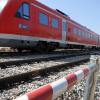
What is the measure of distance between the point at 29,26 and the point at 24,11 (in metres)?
0.85

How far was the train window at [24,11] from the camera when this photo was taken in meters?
12.5

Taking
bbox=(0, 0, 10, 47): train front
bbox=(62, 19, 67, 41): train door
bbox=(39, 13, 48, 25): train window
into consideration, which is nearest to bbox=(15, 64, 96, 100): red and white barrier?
bbox=(0, 0, 10, 47): train front

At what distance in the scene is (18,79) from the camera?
21.0ft

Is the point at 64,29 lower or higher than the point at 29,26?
higher

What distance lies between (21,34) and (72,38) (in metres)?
10.1

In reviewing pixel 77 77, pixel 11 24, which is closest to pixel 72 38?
pixel 11 24

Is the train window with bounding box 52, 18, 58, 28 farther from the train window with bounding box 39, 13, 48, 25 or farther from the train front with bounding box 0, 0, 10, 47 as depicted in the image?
the train front with bounding box 0, 0, 10, 47

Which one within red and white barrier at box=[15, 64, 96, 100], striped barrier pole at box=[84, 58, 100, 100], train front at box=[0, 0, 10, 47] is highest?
train front at box=[0, 0, 10, 47]

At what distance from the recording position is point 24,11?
12992 mm

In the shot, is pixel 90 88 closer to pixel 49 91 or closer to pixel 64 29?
pixel 49 91

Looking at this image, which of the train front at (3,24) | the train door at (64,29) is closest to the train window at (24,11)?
the train front at (3,24)

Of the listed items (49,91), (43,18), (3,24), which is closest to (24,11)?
(3,24)

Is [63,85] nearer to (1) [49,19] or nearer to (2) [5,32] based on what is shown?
(2) [5,32]

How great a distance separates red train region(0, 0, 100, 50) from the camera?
467 inches
